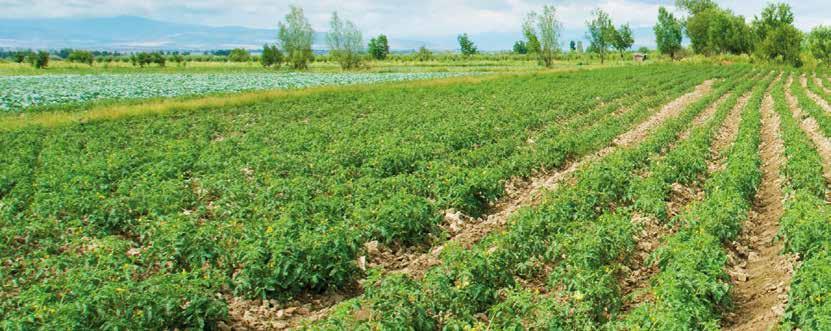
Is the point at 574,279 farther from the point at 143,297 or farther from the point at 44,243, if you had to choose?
the point at 44,243

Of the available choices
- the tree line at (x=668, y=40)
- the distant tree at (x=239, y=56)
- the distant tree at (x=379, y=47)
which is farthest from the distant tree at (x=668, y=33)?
the distant tree at (x=239, y=56)

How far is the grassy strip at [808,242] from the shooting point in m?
5.46

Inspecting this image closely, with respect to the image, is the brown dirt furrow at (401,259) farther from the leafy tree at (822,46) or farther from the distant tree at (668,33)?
the distant tree at (668,33)

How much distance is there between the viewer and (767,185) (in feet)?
40.1

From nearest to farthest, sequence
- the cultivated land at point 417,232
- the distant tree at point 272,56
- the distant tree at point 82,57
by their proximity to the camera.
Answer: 1. the cultivated land at point 417,232
2. the distant tree at point 272,56
3. the distant tree at point 82,57

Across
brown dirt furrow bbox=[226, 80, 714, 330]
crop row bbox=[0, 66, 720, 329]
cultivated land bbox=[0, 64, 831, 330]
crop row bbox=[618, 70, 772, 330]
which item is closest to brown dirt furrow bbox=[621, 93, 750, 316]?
cultivated land bbox=[0, 64, 831, 330]

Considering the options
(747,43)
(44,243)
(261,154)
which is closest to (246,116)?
(261,154)

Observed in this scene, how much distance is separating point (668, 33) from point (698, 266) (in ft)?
333

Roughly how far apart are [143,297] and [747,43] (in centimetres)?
9489

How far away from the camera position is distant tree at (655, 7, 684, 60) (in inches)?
3841

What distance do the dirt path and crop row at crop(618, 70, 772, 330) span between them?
263 mm

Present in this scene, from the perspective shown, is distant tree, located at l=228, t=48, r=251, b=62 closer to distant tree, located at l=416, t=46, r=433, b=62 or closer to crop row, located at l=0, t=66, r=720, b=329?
distant tree, located at l=416, t=46, r=433, b=62

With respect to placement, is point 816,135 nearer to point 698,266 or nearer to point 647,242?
point 647,242

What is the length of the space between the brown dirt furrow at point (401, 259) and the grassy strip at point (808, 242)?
3980 mm
